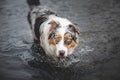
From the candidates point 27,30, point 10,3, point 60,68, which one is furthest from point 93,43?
point 10,3

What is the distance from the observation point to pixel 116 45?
27.5 feet

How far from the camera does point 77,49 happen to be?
8258 mm

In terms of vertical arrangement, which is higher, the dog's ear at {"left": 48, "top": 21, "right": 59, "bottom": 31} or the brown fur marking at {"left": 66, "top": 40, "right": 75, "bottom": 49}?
the dog's ear at {"left": 48, "top": 21, "right": 59, "bottom": 31}

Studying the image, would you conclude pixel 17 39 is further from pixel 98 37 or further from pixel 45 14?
pixel 98 37

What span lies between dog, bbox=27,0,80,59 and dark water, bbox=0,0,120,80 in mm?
584

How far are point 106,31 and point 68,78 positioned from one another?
2818mm

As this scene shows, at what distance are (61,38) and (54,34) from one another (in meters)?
0.24

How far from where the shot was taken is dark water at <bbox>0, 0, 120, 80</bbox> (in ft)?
23.4

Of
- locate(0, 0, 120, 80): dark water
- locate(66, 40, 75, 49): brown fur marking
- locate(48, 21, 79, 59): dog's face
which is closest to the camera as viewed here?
locate(48, 21, 79, 59): dog's face

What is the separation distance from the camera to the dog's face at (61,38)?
20.3 ft

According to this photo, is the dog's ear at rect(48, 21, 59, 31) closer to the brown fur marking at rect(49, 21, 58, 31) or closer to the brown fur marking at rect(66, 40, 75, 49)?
the brown fur marking at rect(49, 21, 58, 31)

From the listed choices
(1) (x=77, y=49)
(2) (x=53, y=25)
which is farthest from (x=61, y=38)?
(1) (x=77, y=49)

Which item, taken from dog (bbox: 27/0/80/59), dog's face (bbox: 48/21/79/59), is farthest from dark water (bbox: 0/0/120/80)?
dog's face (bbox: 48/21/79/59)

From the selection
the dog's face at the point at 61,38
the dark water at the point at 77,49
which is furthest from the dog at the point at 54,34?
the dark water at the point at 77,49
